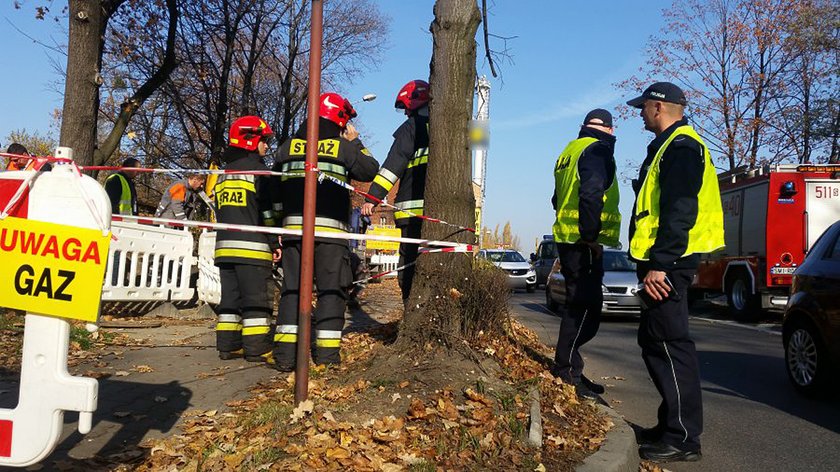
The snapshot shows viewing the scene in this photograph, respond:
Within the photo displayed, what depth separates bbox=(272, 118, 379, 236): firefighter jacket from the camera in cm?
517

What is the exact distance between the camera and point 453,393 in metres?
3.89

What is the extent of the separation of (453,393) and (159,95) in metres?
20.8

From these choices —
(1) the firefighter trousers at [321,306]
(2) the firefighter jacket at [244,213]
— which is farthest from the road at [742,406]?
(2) the firefighter jacket at [244,213]

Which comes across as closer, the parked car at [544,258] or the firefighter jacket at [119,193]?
the firefighter jacket at [119,193]

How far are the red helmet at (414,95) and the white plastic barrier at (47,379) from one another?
3.72m

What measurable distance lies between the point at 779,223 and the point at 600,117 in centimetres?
1017

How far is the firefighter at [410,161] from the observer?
5.62 m

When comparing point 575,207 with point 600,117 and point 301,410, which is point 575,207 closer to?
→ point 600,117

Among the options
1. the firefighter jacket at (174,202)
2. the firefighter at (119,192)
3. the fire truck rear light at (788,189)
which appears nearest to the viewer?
the firefighter at (119,192)

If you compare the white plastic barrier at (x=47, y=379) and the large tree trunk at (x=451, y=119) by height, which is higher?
the large tree trunk at (x=451, y=119)

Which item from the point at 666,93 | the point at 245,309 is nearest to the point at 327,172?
the point at 245,309

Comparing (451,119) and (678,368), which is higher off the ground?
(451,119)

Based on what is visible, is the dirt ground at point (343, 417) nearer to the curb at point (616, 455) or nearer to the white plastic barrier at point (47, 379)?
the curb at point (616, 455)

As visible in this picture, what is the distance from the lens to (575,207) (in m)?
5.08
